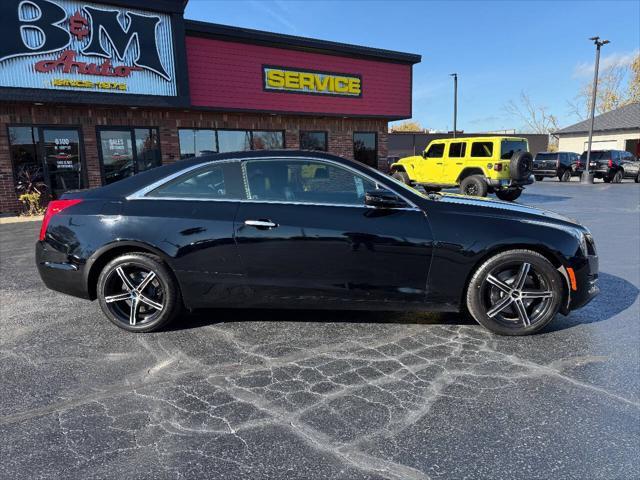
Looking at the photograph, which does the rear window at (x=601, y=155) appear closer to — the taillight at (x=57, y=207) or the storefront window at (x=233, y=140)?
the storefront window at (x=233, y=140)

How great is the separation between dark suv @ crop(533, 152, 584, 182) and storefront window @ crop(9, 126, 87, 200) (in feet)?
81.2

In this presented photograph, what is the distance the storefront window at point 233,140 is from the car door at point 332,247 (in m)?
11.4

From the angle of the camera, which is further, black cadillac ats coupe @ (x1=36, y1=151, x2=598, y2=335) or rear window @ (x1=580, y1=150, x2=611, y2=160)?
rear window @ (x1=580, y1=150, x2=611, y2=160)

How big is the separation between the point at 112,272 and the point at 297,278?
1.59m

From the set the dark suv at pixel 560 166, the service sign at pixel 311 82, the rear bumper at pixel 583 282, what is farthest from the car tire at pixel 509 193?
the dark suv at pixel 560 166

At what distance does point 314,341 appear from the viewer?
3.32 m

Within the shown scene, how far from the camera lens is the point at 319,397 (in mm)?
2533

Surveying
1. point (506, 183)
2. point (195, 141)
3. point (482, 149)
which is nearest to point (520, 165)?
point (506, 183)

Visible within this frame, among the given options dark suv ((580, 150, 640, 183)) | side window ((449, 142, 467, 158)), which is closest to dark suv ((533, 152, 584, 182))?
dark suv ((580, 150, 640, 183))

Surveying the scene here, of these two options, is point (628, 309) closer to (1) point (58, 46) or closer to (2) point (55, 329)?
(2) point (55, 329)

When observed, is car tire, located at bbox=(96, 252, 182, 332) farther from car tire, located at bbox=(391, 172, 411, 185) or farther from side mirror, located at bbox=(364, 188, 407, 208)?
car tire, located at bbox=(391, 172, 411, 185)

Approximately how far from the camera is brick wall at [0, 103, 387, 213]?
11.2 metres

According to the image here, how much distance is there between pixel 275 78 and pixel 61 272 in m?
11.9

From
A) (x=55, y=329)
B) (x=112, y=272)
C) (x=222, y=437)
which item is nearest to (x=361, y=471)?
(x=222, y=437)
